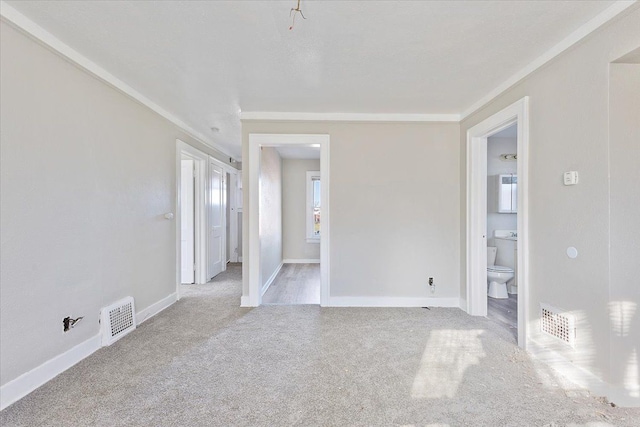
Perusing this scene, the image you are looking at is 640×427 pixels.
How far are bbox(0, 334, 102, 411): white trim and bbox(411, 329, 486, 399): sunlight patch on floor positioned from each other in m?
2.39

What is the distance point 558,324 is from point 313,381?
1762mm

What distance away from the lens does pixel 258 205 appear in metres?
3.35

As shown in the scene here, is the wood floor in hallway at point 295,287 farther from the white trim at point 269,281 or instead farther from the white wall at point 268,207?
the white wall at point 268,207

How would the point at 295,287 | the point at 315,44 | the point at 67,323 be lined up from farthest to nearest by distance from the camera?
the point at 295,287 → the point at 67,323 → the point at 315,44

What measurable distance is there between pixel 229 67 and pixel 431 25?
152 cm

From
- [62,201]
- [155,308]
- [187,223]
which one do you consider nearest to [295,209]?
[187,223]

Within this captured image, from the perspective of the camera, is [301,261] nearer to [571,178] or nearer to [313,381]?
[313,381]

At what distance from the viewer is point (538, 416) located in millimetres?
1552

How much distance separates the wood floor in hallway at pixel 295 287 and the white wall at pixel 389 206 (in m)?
0.63

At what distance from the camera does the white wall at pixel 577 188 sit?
1.65m

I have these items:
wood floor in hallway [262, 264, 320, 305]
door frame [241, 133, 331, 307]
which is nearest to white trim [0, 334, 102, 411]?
door frame [241, 133, 331, 307]

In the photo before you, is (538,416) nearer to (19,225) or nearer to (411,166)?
(411,166)

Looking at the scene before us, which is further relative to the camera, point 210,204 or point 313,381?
point 210,204

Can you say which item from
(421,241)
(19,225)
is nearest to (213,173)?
(19,225)
